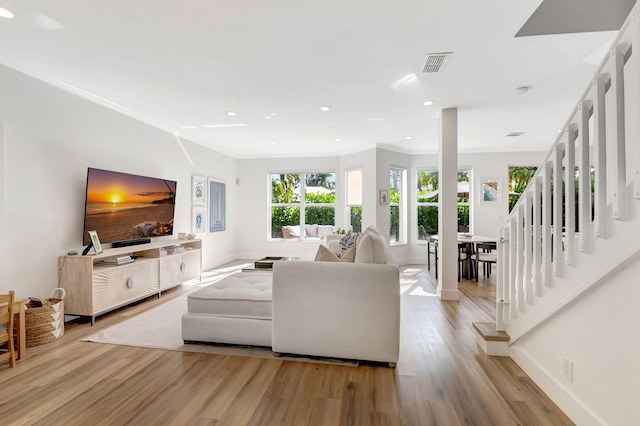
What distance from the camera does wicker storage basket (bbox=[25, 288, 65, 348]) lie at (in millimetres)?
2727

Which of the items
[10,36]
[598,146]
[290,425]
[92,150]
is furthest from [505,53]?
[92,150]

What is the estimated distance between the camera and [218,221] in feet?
21.7

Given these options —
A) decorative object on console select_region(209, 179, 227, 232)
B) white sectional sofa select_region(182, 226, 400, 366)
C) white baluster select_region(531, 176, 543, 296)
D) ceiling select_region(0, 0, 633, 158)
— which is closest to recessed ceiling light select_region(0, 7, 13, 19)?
ceiling select_region(0, 0, 633, 158)

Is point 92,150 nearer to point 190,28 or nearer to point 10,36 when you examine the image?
point 10,36

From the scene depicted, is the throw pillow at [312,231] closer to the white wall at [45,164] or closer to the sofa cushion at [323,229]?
the sofa cushion at [323,229]

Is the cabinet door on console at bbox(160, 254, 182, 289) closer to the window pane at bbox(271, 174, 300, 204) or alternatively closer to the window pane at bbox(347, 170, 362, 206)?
the window pane at bbox(271, 174, 300, 204)

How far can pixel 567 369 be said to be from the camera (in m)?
1.79

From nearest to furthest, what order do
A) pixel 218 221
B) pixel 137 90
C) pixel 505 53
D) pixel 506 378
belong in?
pixel 506 378
pixel 505 53
pixel 137 90
pixel 218 221

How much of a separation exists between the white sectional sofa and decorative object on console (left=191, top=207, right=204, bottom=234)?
3.36 m

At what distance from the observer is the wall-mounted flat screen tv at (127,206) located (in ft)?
11.6

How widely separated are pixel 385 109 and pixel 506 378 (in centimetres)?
326

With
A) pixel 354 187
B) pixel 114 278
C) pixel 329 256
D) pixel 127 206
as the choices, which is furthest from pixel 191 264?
pixel 354 187

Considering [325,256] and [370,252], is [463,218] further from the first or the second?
[325,256]

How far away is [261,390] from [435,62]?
9.88 feet
